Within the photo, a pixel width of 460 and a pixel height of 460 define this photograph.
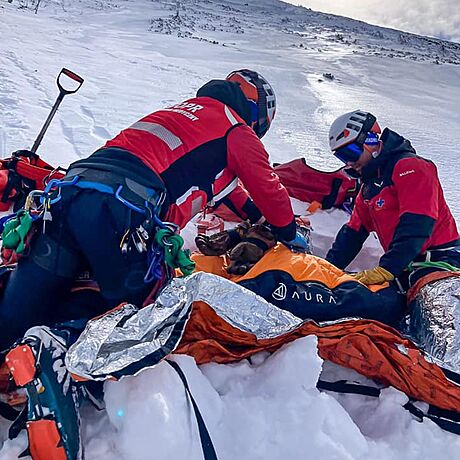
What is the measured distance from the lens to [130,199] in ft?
6.63

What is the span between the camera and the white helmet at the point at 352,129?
3090 millimetres

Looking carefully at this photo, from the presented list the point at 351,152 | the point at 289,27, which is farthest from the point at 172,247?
the point at 289,27

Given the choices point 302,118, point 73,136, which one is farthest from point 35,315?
point 302,118

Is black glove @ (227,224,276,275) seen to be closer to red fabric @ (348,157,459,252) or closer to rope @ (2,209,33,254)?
red fabric @ (348,157,459,252)

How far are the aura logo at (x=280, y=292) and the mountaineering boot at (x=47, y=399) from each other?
972mm

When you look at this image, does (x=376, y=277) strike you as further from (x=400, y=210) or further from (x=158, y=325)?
(x=158, y=325)

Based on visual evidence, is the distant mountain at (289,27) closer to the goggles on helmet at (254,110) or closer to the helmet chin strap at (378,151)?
the helmet chin strap at (378,151)

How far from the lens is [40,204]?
2.15 meters

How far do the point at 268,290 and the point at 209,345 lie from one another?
0.57 metres

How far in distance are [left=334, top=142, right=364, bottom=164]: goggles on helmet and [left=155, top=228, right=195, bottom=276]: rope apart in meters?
1.43

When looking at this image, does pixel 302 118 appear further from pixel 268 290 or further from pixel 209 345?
pixel 209 345

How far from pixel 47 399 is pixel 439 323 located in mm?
1530

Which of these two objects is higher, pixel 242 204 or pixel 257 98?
pixel 257 98

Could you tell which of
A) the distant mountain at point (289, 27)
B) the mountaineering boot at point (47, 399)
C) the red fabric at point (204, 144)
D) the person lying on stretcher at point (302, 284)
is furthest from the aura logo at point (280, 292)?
the distant mountain at point (289, 27)
